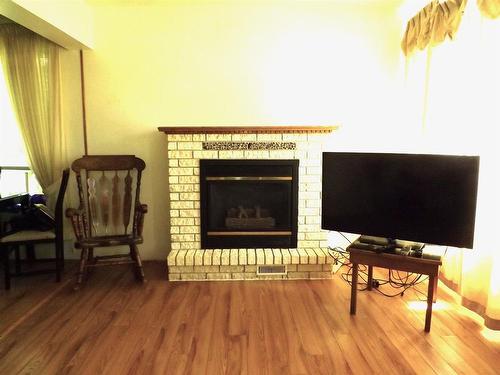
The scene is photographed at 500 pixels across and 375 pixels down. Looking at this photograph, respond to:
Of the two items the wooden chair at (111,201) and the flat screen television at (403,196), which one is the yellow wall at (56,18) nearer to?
the wooden chair at (111,201)

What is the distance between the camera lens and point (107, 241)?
2.73 meters

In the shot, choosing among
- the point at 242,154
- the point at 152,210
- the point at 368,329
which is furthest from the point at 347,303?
Answer: the point at 152,210

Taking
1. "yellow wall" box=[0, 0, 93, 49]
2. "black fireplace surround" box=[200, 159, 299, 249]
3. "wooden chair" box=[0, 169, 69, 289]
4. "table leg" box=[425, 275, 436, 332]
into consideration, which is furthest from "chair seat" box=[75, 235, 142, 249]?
"table leg" box=[425, 275, 436, 332]

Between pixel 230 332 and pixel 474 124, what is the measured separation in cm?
209

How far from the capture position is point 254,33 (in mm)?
3139

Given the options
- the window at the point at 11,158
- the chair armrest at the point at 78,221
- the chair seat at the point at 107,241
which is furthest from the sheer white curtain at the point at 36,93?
the chair seat at the point at 107,241

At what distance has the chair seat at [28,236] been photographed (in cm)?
274

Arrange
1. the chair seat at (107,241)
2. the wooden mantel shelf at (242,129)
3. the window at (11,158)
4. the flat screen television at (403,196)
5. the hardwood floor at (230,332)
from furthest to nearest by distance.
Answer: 1. the window at (11,158)
2. the wooden mantel shelf at (242,129)
3. the chair seat at (107,241)
4. the flat screen television at (403,196)
5. the hardwood floor at (230,332)

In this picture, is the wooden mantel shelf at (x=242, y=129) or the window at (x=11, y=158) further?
the window at (x=11, y=158)

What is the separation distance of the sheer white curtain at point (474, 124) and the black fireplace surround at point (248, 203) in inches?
47.0

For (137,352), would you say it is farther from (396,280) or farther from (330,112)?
(330,112)

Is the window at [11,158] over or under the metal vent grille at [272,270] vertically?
over

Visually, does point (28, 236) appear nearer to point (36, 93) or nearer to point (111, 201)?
point (111, 201)

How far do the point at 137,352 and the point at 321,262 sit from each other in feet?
5.23
